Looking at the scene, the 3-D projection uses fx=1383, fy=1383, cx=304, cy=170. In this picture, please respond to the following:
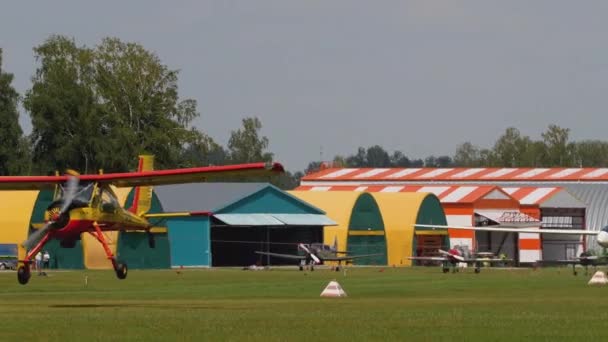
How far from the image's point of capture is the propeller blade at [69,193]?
35312mm

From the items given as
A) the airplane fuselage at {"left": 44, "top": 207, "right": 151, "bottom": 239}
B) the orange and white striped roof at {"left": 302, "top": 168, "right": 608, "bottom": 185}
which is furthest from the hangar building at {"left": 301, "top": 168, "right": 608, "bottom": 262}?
the airplane fuselage at {"left": 44, "top": 207, "right": 151, "bottom": 239}

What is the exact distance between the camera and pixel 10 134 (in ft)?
368

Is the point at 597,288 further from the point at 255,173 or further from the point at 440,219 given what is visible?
A: the point at 440,219

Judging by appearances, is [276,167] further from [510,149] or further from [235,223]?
[510,149]

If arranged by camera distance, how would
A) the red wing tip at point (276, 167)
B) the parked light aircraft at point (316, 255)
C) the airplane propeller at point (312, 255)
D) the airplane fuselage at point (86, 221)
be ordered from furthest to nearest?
1. the parked light aircraft at point (316, 255)
2. the airplane propeller at point (312, 255)
3. the airplane fuselage at point (86, 221)
4. the red wing tip at point (276, 167)

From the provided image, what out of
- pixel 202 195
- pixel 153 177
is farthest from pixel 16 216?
pixel 153 177

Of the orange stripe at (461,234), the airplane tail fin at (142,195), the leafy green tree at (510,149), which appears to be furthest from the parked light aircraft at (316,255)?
the leafy green tree at (510,149)

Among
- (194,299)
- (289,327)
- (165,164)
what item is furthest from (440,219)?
(289,327)

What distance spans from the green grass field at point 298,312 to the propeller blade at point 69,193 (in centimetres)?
243

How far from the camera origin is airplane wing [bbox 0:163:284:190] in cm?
3294

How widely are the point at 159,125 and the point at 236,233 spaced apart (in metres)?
36.0

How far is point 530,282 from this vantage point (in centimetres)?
5044

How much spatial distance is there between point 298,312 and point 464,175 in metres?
85.2

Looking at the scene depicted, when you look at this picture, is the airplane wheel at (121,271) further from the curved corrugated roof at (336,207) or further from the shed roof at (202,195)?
the curved corrugated roof at (336,207)
